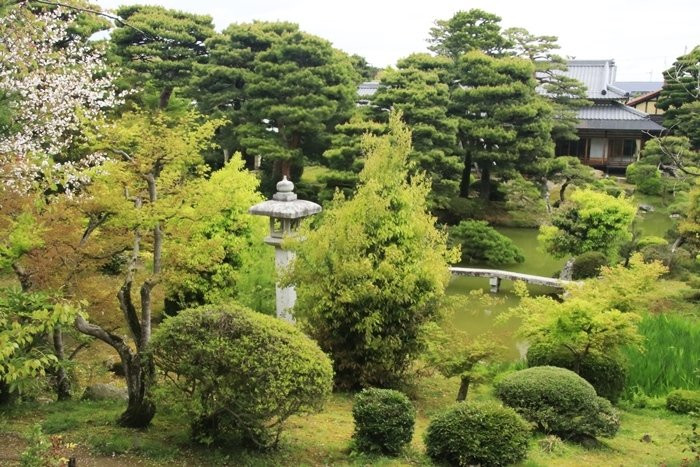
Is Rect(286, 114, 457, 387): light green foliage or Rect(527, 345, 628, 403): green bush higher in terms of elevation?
Rect(286, 114, 457, 387): light green foliage

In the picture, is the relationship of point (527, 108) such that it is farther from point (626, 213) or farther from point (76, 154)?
point (76, 154)

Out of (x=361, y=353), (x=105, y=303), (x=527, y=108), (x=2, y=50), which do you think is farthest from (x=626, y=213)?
(x=2, y=50)

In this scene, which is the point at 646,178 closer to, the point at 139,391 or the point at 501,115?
the point at 501,115

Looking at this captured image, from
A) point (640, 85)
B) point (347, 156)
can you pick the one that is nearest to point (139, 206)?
point (347, 156)

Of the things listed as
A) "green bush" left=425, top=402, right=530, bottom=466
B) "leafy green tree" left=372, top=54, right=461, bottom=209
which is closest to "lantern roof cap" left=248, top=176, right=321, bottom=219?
"green bush" left=425, top=402, right=530, bottom=466

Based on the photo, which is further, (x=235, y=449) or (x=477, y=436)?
(x=477, y=436)

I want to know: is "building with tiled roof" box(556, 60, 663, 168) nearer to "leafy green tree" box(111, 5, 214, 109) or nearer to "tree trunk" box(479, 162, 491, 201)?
"tree trunk" box(479, 162, 491, 201)

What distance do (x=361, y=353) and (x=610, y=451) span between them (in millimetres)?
3575

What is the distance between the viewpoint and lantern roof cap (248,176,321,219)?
11.6m

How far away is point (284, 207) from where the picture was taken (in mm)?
11688

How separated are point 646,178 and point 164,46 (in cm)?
2030

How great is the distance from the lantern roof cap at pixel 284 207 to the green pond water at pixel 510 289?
11.9ft

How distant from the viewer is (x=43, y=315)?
16.4 feet

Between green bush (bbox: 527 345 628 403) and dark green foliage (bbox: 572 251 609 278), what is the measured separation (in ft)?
22.4
